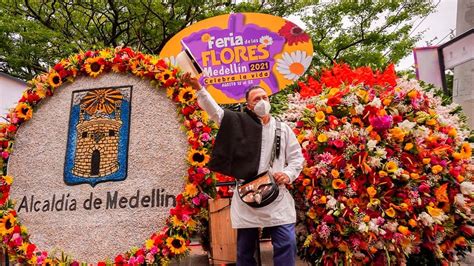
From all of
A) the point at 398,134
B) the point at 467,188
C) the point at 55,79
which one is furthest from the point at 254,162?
the point at 55,79

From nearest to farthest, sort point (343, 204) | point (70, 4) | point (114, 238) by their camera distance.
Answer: point (343, 204), point (114, 238), point (70, 4)

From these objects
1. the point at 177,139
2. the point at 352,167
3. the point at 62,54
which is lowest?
the point at 352,167

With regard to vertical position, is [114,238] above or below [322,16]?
below

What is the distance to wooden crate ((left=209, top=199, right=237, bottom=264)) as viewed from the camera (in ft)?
13.4

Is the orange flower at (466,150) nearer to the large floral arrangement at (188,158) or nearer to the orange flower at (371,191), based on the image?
the orange flower at (371,191)

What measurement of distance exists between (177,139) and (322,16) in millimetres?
11791

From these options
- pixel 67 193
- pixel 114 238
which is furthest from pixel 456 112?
pixel 67 193

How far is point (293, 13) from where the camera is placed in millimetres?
13438

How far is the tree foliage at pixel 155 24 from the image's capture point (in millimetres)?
12358

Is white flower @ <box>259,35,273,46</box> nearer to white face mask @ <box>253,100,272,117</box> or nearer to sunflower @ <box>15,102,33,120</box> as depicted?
white face mask @ <box>253,100,272,117</box>

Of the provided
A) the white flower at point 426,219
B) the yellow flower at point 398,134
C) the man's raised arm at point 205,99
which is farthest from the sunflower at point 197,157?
the white flower at point 426,219

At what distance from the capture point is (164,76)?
353 centimetres

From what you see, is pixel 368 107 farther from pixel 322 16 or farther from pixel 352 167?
pixel 322 16

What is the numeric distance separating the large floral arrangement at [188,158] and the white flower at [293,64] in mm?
2057
